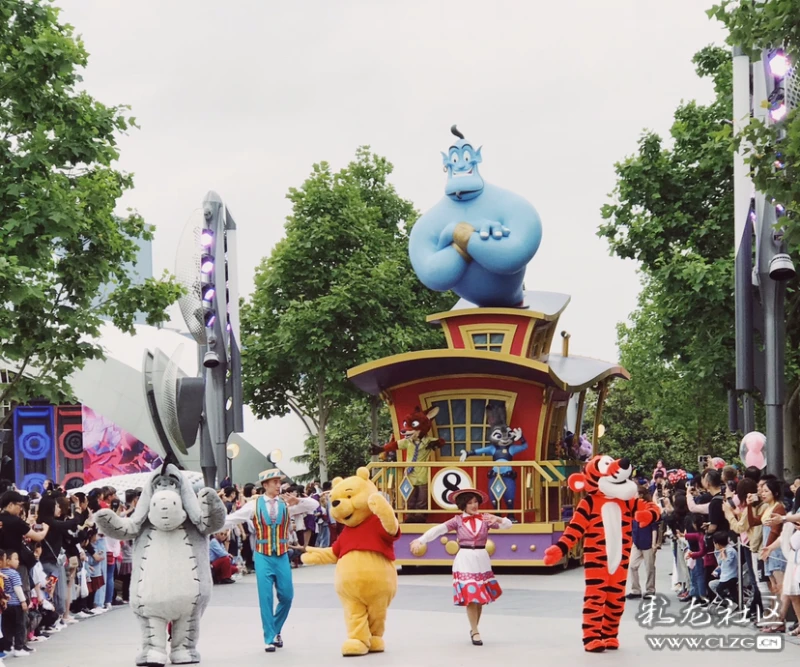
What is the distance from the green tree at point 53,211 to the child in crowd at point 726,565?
29.6 feet

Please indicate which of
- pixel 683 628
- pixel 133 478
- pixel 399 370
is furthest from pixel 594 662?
pixel 133 478

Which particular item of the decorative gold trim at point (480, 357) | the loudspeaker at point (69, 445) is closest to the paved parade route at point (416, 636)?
the decorative gold trim at point (480, 357)

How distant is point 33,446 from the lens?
45.1m

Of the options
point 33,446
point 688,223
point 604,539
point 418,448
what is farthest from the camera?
point 33,446

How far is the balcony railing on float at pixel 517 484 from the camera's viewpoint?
20.4 m

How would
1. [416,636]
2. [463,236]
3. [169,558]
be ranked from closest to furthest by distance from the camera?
[169,558] < [416,636] < [463,236]

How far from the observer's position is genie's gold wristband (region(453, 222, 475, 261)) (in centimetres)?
2278

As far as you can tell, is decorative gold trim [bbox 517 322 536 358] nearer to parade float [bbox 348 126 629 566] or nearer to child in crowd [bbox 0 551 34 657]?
parade float [bbox 348 126 629 566]

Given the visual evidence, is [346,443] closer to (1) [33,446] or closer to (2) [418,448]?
(1) [33,446]

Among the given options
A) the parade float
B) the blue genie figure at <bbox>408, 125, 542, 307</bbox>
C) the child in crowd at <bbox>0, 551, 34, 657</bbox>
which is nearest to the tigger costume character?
the child in crowd at <bbox>0, 551, 34, 657</bbox>

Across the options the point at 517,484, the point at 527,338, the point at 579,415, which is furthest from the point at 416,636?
the point at 579,415

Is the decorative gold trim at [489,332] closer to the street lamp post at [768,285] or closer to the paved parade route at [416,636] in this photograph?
the paved parade route at [416,636]

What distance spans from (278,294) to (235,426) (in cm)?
1374

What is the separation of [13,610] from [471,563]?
447 centimetres
